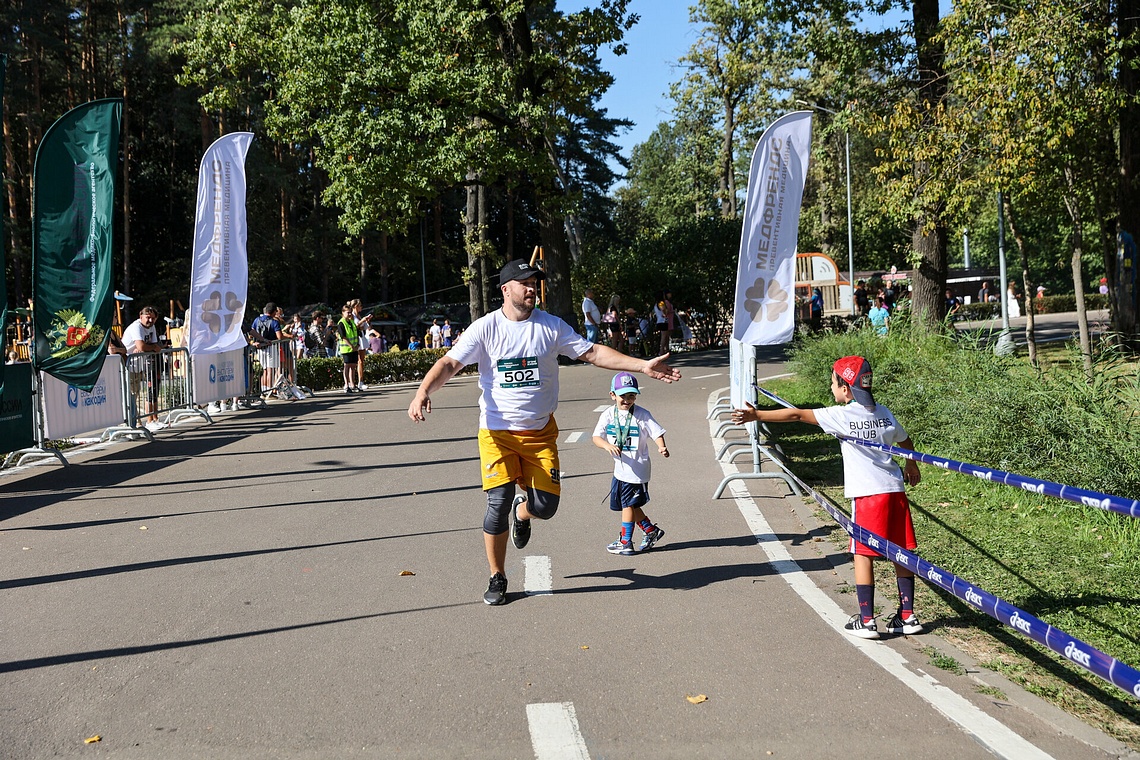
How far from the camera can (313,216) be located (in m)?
53.3

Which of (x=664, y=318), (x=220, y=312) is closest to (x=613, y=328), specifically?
(x=664, y=318)

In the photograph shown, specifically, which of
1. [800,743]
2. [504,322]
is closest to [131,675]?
[504,322]

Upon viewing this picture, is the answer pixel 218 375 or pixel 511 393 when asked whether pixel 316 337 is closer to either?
pixel 218 375

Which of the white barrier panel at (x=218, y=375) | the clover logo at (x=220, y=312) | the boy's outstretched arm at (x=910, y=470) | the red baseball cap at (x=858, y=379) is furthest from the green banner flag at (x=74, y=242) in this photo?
the boy's outstretched arm at (x=910, y=470)

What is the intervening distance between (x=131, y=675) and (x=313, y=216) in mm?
50620

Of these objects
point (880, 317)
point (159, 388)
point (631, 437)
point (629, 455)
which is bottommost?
point (629, 455)

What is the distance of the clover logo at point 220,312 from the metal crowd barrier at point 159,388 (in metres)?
0.86

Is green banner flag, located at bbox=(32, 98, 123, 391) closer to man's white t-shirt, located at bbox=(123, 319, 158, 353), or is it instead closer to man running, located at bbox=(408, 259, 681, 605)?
man's white t-shirt, located at bbox=(123, 319, 158, 353)

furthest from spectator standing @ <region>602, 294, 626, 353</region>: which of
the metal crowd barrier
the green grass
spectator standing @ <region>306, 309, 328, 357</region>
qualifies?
the green grass

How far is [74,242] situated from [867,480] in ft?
34.5

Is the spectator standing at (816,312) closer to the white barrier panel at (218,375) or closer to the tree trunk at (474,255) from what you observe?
the tree trunk at (474,255)

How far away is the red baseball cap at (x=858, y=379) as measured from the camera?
5632 mm

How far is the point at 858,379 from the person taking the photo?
222 inches

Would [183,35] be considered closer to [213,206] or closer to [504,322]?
[213,206]
